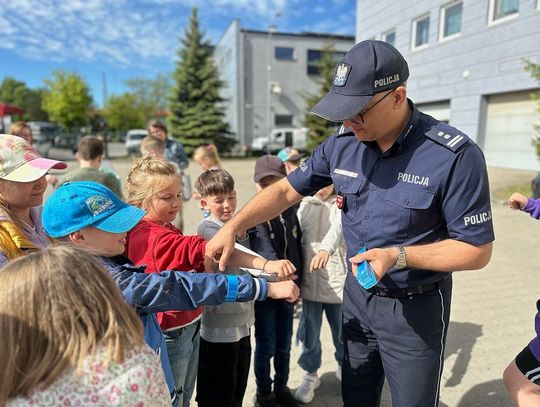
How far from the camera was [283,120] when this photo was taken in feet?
104

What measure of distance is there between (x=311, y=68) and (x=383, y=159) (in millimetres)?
31999

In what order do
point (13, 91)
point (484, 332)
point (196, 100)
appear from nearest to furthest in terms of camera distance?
point (484, 332) → point (196, 100) → point (13, 91)

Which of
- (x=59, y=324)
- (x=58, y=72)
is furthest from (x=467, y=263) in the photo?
(x=58, y=72)

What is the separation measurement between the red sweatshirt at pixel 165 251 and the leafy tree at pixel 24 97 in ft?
210

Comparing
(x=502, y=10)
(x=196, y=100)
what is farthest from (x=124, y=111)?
(x=502, y=10)

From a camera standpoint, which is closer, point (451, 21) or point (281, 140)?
point (451, 21)

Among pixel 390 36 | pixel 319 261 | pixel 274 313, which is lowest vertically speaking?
pixel 274 313

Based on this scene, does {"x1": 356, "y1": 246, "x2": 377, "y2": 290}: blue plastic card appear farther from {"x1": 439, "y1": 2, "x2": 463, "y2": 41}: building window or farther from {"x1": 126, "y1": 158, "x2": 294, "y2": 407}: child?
{"x1": 439, "y1": 2, "x2": 463, "y2": 41}: building window

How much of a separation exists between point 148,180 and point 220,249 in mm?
592

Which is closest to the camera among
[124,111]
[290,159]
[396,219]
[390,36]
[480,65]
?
[396,219]

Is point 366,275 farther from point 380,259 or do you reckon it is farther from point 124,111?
point 124,111

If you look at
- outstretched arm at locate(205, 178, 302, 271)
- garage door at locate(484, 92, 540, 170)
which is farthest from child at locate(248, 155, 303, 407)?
garage door at locate(484, 92, 540, 170)

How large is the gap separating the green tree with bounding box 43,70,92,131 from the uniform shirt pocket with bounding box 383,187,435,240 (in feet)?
106

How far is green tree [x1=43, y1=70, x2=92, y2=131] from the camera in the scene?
28.9 metres
